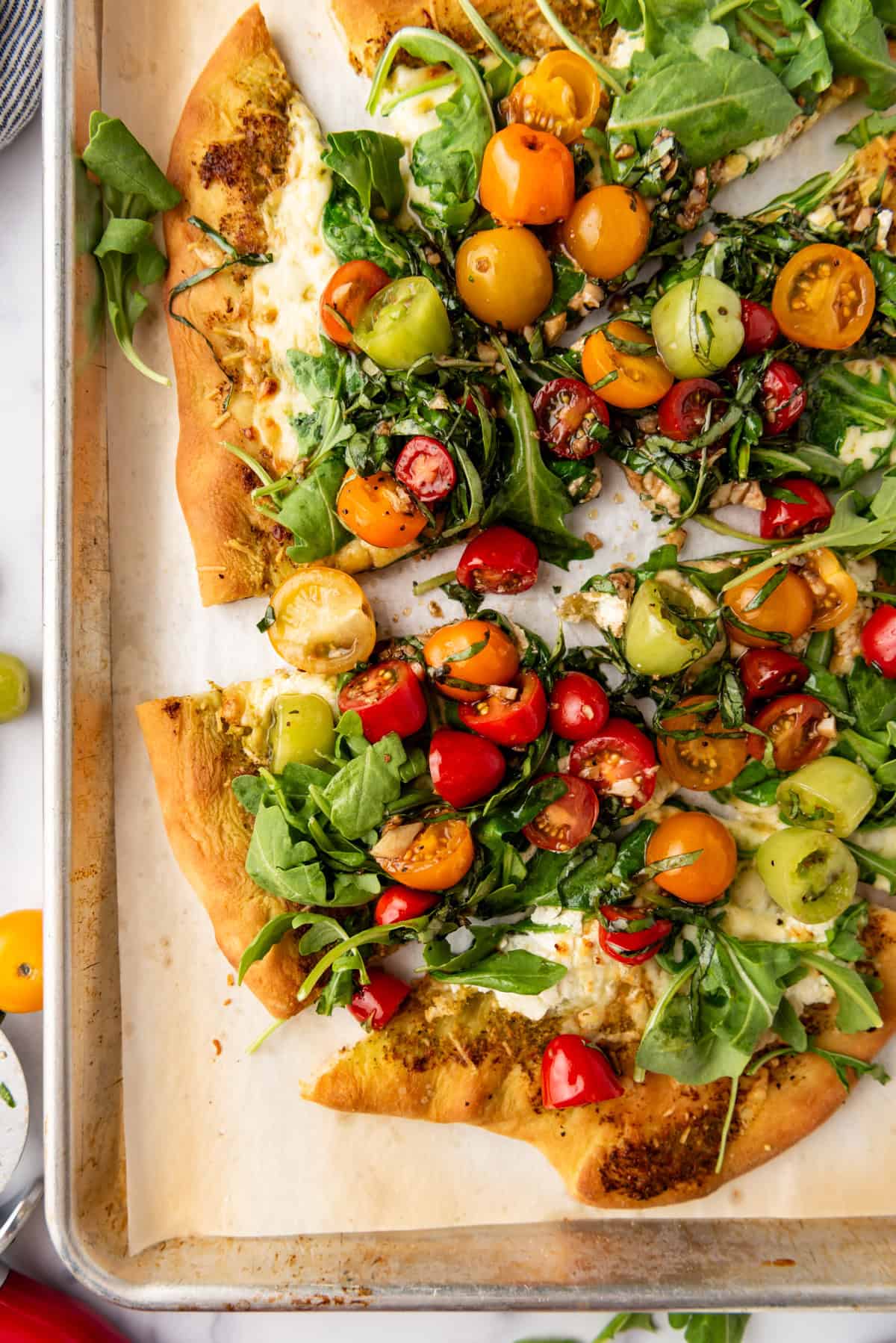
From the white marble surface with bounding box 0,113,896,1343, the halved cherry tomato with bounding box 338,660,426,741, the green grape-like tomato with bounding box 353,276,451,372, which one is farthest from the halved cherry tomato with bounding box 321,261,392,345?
the white marble surface with bounding box 0,113,896,1343

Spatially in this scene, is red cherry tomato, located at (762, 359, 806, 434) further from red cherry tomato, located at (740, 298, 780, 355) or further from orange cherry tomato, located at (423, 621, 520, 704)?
orange cherry tomato, located at (423, 621, 520, 704)

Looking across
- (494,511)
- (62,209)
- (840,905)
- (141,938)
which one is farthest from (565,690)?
(62,209)

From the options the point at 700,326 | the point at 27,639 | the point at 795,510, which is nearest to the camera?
the point at 700,326

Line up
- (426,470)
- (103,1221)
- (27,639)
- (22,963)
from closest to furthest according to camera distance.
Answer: (426,470)
(103,1221)
(22,963)
(27,639)

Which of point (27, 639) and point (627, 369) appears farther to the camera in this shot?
point (27, 639)

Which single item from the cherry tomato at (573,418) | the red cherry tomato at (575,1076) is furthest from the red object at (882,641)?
the red cherry tomato at (575,1076)

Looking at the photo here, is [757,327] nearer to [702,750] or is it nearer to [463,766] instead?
[702,750]

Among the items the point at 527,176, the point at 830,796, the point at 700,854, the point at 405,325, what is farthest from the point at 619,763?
the point at 527,176
